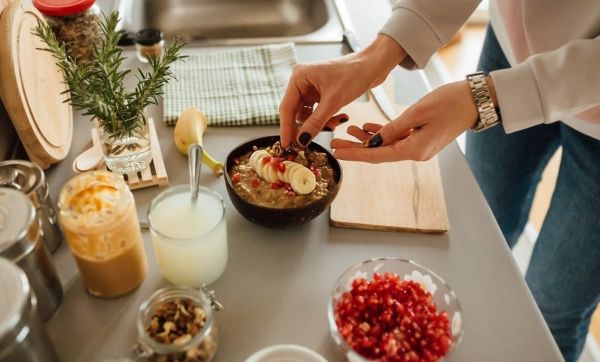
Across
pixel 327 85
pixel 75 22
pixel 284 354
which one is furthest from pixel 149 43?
pixel 284 354

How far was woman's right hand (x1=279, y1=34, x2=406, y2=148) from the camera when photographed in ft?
2.98

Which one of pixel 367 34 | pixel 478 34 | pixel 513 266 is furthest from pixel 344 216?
pixel 478 34

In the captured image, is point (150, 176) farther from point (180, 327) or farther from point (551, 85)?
point (551, 85)

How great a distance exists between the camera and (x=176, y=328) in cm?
62

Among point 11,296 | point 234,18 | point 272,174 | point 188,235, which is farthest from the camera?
point 234,18

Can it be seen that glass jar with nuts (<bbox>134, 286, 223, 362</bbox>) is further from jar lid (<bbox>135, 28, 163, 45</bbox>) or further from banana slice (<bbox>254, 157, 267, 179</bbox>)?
jar lid (<bbox>135, 28, 163, 45</bbox>)

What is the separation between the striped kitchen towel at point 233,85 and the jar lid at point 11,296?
58 cm

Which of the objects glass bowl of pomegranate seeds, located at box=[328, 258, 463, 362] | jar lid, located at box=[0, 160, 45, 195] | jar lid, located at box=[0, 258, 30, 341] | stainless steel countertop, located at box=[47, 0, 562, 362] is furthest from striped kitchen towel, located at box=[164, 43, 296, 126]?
jar lid, located at box=[0, 258, 30, 341]

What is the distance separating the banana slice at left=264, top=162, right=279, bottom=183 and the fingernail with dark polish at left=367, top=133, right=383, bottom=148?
6.7 inches

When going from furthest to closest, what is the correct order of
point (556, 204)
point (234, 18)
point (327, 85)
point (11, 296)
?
point (234, 18)
point (556, 204)
point (327, 85)
point (11, 296)

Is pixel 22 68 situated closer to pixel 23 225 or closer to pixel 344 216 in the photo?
pixel 23 225

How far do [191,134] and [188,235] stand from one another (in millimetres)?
302

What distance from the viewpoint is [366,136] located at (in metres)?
0.97

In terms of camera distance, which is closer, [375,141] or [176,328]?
[176,328]
